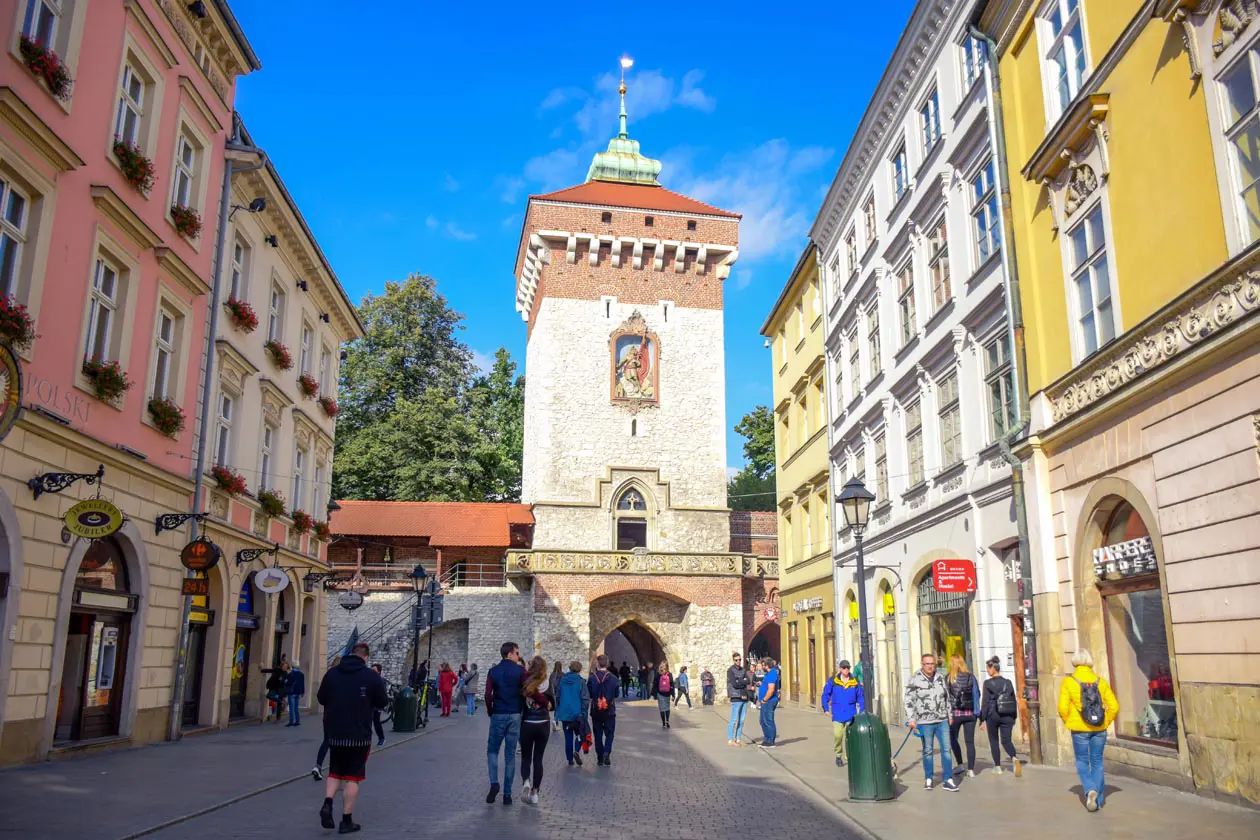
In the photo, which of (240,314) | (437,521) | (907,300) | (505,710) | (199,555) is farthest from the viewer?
(437,521)

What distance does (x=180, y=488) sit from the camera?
17203 mm

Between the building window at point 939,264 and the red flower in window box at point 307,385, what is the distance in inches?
606

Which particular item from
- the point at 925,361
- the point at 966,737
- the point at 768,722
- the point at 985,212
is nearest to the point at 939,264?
the point at 925,361

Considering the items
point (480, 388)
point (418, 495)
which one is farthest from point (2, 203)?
point (480, 388)

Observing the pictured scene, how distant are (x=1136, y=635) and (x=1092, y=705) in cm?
269

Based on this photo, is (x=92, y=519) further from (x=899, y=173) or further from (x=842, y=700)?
(x=899, y=173)

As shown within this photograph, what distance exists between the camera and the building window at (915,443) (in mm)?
20609

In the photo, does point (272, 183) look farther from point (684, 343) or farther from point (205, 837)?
point (684, 343)

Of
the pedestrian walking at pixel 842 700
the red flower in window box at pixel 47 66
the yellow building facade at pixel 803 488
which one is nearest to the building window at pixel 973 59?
→ the pedestrian walking at pixel 842 700

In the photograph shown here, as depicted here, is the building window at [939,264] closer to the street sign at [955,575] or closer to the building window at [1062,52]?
the building window at [1062,52]

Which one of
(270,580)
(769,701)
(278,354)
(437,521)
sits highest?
(278,354)

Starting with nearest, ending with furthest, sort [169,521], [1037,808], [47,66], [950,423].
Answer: [1037,808], [47,66], [169,521], [950,423]

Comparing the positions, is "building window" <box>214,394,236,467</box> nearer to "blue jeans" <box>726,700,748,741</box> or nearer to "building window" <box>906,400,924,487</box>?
"blue jeans" <box>726,700,748,741</box>

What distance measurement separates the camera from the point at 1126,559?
12133mm
